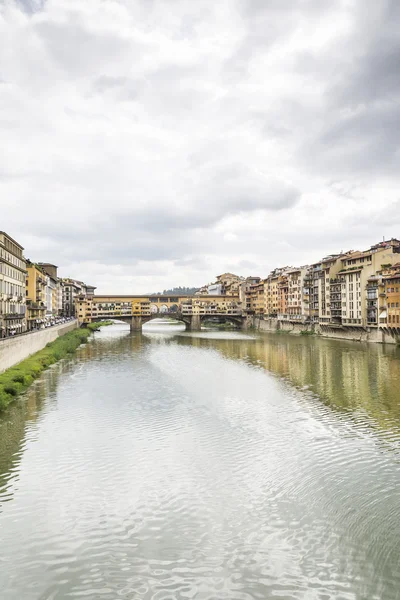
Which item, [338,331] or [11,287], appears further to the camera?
[338,331]

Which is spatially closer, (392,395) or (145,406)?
(145,406)

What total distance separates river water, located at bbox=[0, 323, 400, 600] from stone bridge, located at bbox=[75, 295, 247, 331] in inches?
3122

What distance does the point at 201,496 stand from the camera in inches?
575

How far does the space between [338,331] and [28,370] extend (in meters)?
58.0

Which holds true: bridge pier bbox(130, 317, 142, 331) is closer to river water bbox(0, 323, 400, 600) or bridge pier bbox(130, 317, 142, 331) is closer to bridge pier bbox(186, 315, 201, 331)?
bridge pier bbox(186, 315, 201, 331)

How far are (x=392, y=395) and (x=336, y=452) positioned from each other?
42.6ft

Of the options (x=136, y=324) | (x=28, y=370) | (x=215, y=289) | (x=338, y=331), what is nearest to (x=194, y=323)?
(x=136, y=324)

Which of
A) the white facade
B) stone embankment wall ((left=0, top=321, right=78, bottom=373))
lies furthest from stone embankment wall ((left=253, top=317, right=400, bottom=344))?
the white facade

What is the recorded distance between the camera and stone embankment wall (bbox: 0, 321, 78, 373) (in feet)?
102

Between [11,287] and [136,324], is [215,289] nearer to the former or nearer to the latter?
[136,324]

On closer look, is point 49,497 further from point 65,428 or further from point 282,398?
point 282,398

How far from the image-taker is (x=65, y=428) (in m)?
22.1

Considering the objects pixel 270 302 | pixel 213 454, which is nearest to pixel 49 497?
pixel 213 454

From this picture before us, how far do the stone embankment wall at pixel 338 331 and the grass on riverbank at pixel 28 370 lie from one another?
44233mm
